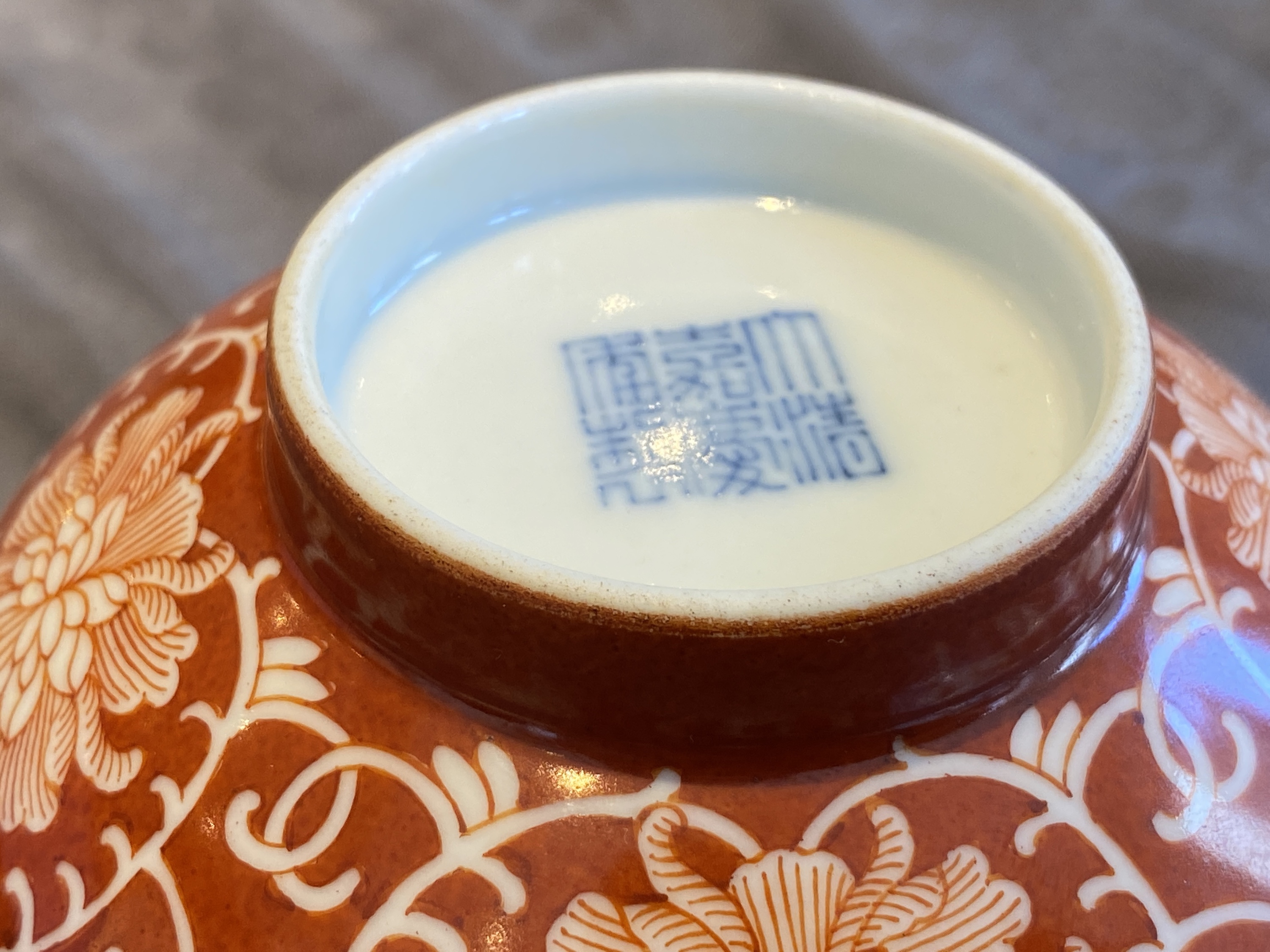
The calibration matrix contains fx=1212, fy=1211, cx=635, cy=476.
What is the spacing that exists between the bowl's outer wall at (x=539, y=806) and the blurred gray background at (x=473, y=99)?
0.91 m

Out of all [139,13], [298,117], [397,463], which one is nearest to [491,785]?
[397,463]

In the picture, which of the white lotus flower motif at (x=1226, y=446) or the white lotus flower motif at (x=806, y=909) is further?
the white lotus flower motif at (x=1226, y=446)

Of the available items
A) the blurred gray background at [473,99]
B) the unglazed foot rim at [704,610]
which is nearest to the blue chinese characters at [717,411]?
the unglazed foot rim at [704,610]

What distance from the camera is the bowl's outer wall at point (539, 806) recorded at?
503 mm

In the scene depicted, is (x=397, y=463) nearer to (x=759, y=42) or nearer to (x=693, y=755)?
(x=693, y=755)

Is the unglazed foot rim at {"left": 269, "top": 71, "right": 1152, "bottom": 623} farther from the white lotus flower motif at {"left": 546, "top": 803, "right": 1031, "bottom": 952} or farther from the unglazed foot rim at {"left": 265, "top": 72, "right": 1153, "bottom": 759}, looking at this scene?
the white lotus flower motif at {"left": 546, "top": 803, "right": 1031, "bottom": 952}

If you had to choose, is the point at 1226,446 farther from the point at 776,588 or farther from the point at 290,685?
the point at 290,685

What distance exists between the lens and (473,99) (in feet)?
5.06

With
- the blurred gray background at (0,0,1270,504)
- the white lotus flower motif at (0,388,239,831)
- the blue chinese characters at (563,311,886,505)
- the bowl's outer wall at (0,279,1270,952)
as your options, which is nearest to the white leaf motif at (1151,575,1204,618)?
the bowl's outer wall at (0,279,1270,952)

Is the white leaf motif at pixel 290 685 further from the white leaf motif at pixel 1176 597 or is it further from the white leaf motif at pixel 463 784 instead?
the white leaf motif at pixel 1176 597

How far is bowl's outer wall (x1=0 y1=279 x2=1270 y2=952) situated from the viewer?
1.65ft

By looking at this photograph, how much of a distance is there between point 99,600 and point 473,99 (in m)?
1.06

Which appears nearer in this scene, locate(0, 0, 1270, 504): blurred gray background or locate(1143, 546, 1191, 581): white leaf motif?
locate(1143, 546, 1191, 581): white leaf motif

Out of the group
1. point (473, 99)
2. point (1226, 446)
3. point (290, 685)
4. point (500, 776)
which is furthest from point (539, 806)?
point (473, 99)
